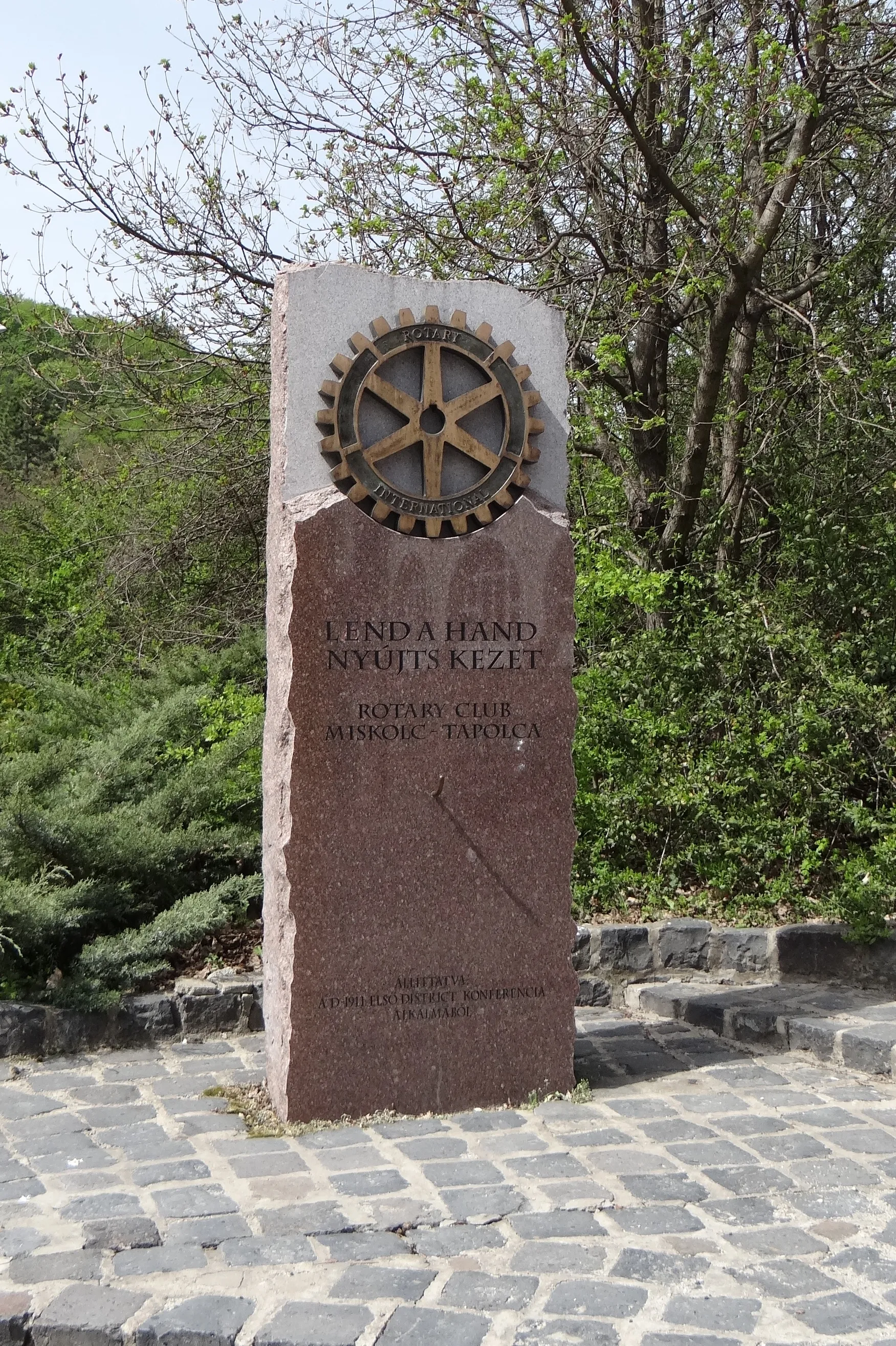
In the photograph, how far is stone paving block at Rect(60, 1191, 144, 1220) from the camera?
11.1 ft

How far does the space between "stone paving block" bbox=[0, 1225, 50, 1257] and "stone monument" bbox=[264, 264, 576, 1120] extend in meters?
1.02

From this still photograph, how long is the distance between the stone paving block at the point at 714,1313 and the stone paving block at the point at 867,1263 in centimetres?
32

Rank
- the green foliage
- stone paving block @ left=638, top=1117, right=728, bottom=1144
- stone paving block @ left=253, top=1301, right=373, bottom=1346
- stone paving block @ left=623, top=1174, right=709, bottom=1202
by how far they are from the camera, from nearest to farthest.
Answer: stone paving block @ left=253, top=1301, right=373, bottom=1346
stone paving block @ left=623, top=1174, right=709, bottom=1202
stone paving block @ left=638, top=1117, right=728, bottom=1144
the green foliage

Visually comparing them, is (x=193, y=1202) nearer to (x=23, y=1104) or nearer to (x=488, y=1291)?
(x=488, y=1291)

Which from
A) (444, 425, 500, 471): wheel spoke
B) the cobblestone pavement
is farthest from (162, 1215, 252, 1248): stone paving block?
(444, 425, 500, 471): wheel spoke

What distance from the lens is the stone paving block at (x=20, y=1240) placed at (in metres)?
3.14

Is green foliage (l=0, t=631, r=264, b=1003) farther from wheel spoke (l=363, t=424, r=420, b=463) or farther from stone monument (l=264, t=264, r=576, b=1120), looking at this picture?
wheel spoke (l=363, t=424, r=420, b=463)

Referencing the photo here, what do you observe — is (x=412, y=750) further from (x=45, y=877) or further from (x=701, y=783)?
(x=701, y=783)

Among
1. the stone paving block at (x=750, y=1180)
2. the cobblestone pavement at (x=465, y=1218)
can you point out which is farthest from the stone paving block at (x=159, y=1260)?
the stone paving block at (x=750, y=1180)

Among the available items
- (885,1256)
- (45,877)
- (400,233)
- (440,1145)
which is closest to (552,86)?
(400,233)

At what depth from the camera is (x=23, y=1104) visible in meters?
4.35

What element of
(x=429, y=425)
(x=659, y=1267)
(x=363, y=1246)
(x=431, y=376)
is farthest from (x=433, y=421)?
(x=659, y=1267)

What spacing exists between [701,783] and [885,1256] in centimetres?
386

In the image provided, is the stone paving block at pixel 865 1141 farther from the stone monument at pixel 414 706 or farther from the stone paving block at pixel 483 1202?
the stone paving block at pixel 483 1202
